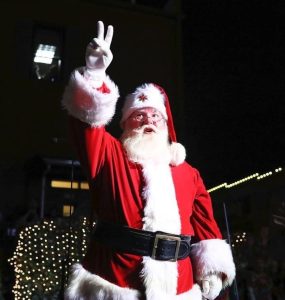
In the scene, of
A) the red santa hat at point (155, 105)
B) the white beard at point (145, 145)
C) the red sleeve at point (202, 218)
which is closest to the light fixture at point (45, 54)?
the red santa hat at point (155, 105)

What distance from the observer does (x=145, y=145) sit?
2.34 meters

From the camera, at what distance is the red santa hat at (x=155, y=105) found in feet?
8.11

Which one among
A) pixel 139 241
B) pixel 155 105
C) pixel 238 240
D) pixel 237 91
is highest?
pixel 237 91

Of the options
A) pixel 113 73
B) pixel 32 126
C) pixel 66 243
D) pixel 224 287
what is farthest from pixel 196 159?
pixel 224 287

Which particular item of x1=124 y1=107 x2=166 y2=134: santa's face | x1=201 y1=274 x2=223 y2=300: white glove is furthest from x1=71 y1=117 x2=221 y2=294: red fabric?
x1=124 y1=107 x2=166 y2=134: santa's face

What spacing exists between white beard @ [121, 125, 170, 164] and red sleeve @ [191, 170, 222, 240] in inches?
12.8

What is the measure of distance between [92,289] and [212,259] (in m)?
0.71

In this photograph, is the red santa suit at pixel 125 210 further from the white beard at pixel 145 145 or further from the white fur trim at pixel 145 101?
the white fur trim at pixel 145 101

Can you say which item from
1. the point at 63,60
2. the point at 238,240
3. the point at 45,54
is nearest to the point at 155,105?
the point at 238,240

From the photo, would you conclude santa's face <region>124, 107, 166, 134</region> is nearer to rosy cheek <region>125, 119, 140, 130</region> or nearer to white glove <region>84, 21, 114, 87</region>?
rosy cheek <region>125, 119, 140, 130</region>

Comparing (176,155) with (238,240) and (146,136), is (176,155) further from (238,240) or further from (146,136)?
(238,240)

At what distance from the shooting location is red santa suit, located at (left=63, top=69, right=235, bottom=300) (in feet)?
6.56

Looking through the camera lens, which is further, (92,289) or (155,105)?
(155,105)

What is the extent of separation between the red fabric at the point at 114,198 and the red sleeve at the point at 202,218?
18 centimetres
